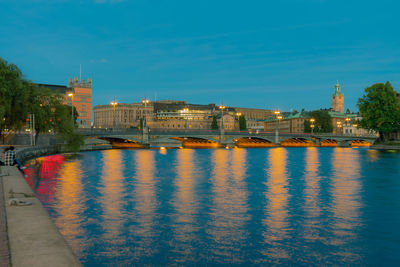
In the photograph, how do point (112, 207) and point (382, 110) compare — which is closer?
point (112, 207)

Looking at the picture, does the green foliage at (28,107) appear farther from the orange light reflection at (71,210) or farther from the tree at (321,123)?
the tree at (321,123)

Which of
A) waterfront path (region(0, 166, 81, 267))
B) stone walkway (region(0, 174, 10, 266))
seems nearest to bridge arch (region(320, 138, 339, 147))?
waterfront path (region(0, 166, 81, 267))

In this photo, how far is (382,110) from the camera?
335 ft

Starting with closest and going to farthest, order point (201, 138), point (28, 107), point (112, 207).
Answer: point (112, 207) < point (28, 107) < point (201, 138)

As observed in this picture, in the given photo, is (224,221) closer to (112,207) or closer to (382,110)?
(112,207)

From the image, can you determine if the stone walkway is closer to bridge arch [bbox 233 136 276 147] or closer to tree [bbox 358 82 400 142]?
tree [bbox 358 82 400 142]

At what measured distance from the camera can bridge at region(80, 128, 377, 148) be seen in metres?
105

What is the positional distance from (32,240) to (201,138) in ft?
352

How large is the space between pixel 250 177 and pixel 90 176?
1548cm

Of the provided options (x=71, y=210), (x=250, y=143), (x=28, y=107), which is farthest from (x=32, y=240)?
(x=250, y=143)

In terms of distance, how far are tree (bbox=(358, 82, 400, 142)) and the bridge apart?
110 ft

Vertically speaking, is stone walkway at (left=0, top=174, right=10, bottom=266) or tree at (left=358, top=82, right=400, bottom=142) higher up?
tree at (left=358, top=82, right=400, bottom=142)

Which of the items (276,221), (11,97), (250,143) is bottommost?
(250,143)

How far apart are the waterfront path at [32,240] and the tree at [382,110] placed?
9953 centimetres
